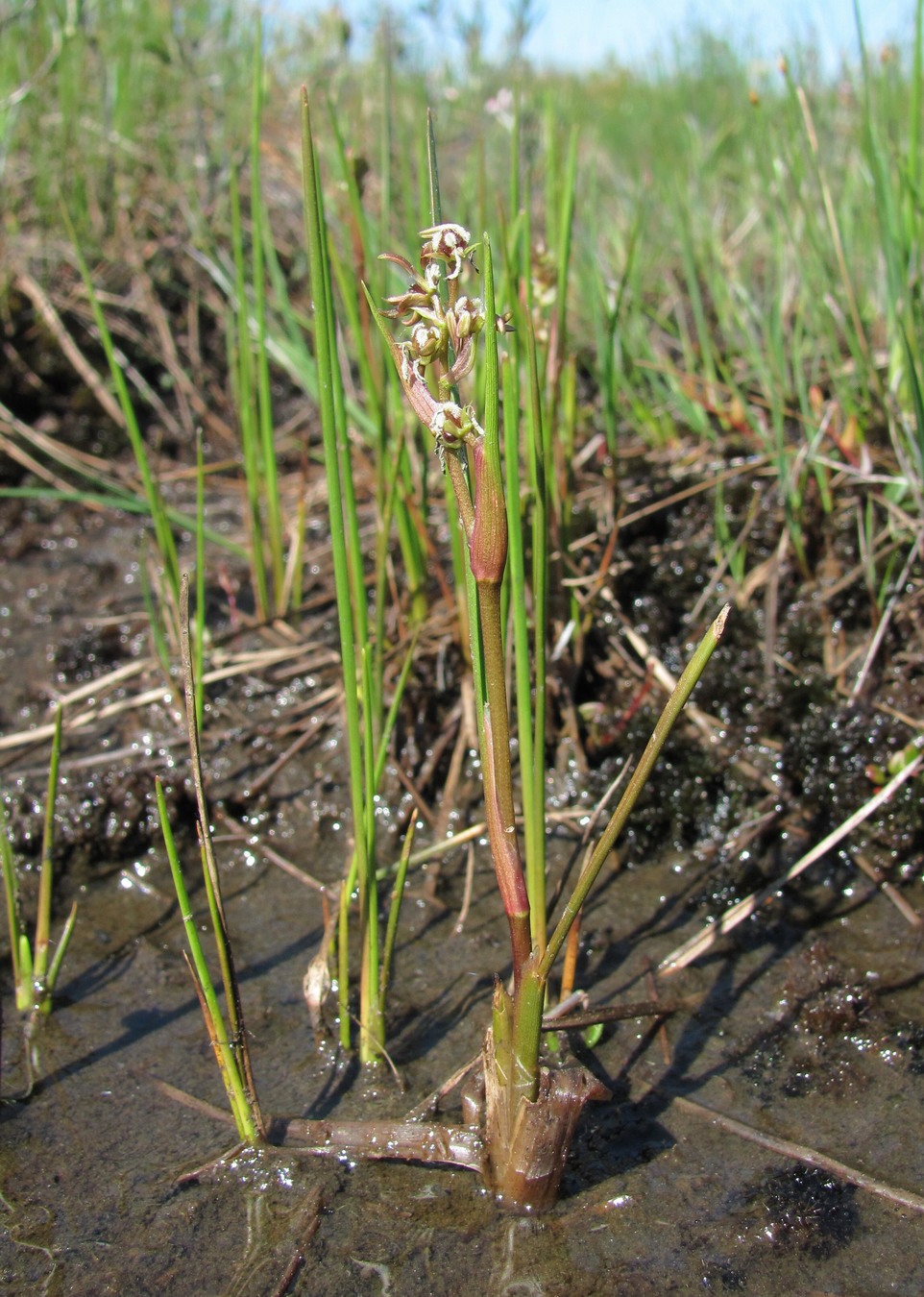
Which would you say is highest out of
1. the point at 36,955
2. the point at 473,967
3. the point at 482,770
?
the point at 482,770

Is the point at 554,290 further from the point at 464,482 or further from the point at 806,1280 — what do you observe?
the point at 806,1280

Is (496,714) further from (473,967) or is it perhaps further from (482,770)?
(473,967)

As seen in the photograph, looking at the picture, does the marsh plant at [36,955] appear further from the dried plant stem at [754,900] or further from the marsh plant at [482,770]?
the dried plant stem at [754,900]

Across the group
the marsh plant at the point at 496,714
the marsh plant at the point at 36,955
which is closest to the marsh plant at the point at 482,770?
the marsh plant at the point at 496,714

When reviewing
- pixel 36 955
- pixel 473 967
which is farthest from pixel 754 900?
pixel 36 955

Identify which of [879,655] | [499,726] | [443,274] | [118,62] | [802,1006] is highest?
[118,62]

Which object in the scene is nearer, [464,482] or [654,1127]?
[464,482]

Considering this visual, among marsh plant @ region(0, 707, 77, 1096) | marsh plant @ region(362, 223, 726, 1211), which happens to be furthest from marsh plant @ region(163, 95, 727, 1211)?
marsh plant @ region(0, 707, 77, 1096)

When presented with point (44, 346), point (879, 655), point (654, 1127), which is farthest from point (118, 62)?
point (654, 1127)

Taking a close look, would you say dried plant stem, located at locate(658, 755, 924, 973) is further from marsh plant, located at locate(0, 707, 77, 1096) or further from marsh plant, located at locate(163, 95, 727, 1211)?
marsh plant, located at locate(0, 707, 77, 1096)
